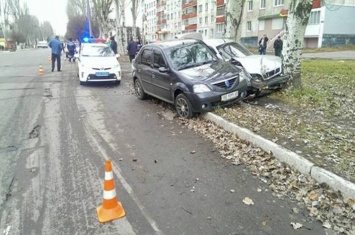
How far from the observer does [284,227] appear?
2994 millimetres

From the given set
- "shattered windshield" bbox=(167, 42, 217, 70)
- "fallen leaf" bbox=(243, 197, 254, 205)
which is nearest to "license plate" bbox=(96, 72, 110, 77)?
"shattered windshield" bbox=(167, 42, 217, 70)

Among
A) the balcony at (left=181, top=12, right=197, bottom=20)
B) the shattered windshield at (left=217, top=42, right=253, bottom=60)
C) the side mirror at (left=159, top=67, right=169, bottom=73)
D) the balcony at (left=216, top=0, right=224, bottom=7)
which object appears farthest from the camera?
the balcony at (left=181, top=12, right=197, bottom=20)

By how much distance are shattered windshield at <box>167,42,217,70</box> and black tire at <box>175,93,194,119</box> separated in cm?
79

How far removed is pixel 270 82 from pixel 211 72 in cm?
208

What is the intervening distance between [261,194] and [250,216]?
1.66 feet

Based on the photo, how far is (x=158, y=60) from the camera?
303 inches

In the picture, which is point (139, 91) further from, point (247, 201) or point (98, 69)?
point (247, 201)

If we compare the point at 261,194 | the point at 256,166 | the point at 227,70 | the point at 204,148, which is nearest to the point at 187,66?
the point at 227,70

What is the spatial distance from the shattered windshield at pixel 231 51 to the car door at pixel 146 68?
2631 millimetres

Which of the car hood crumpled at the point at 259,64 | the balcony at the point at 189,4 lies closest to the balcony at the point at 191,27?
the balcony at the point at 189,4

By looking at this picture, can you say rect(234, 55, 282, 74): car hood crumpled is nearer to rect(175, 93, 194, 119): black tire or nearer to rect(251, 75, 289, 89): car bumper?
rect(251, 75, 289, 89): car bumper

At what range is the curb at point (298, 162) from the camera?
334 cm

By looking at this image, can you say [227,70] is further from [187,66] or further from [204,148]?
[204,148]

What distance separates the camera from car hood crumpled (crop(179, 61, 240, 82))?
259 inches
